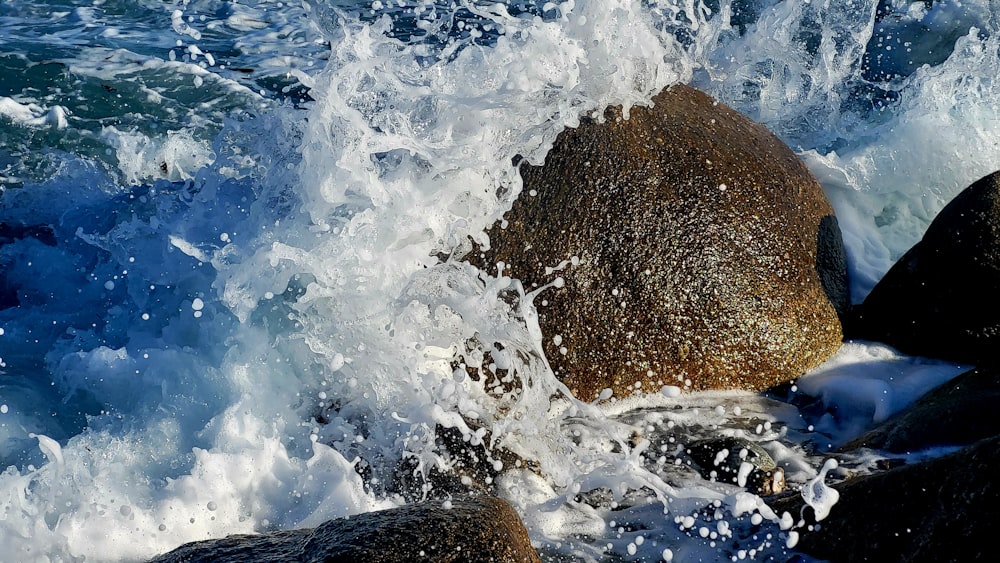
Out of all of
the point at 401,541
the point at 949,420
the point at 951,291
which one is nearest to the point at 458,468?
the point at 401,541

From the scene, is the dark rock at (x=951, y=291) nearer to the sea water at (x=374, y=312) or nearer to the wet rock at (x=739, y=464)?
the sea water at (x=374, y=312)

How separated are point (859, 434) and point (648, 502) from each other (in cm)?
114

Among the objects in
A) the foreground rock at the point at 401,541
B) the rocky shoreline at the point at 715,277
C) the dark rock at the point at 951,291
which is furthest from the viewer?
the dark rock at the point at 951,291

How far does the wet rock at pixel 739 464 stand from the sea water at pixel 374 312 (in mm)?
96

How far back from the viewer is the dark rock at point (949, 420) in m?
3.39

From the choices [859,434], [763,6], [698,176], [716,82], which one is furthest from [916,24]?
[859,434]

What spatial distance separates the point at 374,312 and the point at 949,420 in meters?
2.41

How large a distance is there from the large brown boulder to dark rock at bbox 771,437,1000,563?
1.19 m

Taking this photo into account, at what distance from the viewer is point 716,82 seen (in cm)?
605

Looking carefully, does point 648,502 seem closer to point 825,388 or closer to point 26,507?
point 825,388

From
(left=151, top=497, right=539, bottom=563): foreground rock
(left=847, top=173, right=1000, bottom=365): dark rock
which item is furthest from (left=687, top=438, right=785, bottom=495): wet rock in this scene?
(left=847, top=173, right=1000, bottom=365): dark rock

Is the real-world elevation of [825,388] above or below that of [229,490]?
above

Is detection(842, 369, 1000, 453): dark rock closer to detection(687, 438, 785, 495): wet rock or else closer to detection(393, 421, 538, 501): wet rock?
detection(687, 438, 785, 495): wet rock

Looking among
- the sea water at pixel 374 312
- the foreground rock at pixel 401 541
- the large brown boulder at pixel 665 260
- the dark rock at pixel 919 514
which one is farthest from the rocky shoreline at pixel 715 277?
the foreground rock at pixel 401 541
